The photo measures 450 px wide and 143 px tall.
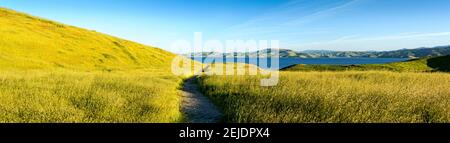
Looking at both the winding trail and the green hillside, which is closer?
the winding trail

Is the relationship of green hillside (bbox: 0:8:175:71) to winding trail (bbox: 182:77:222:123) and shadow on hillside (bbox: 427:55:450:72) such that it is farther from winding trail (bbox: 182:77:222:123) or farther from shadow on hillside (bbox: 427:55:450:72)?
shadow on hillside (bbox: 427:55:450:72)

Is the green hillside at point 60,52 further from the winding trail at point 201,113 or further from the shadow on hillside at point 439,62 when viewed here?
the shadow on hillside at point 439,62

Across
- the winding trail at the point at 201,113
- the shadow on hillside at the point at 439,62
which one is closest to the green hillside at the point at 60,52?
the winding trail at the point at 201,113

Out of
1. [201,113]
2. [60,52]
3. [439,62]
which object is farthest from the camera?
[439,62]

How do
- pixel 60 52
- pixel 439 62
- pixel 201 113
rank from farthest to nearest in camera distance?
pixel 439 62 → pixel 60 52 → pixel 201 113

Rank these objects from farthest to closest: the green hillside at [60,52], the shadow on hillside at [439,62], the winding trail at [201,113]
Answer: the shadow on hillside at [439,62] < the green hillside at [60,52] < the winding trail at [201,113]

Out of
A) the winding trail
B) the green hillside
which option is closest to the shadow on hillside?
the green hillside

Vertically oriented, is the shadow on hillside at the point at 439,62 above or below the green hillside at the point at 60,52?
below

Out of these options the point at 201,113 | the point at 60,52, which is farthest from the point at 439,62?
the point at 201,113

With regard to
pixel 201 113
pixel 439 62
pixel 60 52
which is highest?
pixel 60 52

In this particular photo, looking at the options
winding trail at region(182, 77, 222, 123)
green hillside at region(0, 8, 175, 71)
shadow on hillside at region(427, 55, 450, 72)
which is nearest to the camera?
winding trail at region(182, 77, 222, 123)

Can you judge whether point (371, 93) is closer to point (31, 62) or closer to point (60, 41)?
point (31, 62)

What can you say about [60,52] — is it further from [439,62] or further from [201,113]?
[439,62]

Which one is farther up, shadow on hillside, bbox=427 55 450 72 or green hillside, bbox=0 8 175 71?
green hillside, bbox=0 8 175 71
